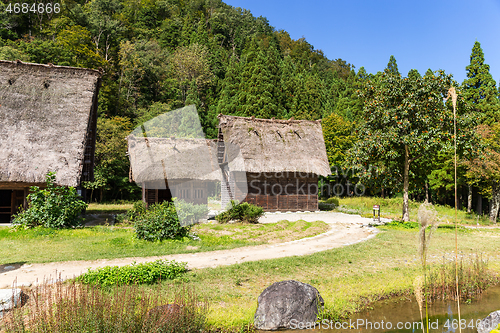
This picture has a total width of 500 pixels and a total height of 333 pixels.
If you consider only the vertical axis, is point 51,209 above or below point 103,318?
above

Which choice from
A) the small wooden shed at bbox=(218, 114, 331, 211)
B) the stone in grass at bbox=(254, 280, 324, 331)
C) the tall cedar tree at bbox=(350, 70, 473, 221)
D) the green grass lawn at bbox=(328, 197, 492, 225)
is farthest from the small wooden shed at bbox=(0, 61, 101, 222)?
the green grass lawn at bbox=(328, 197, 492, 225)

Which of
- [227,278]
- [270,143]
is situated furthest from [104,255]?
[270,143]

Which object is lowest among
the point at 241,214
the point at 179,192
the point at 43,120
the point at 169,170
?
the point at 241,214

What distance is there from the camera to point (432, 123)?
16016 mm

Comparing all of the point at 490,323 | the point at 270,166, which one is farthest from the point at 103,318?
the point at 270,166

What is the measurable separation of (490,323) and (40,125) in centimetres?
1887

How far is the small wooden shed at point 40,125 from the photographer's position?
15047 mm

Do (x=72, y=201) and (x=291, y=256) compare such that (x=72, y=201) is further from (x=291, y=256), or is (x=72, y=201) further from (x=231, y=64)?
(x=231, y=64)

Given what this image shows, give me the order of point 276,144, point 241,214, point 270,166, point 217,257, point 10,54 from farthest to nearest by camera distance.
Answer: point 10,54, point 276,144, point 270,166, point 241,214, point 217,257

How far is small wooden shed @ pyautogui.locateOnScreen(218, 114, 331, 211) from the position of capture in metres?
23.8

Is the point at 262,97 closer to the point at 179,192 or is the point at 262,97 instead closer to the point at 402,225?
the point at 179,192

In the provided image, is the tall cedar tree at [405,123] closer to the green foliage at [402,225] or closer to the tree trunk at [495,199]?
the green foliage at [402,225]

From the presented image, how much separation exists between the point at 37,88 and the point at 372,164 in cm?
1881

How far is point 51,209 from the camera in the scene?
13.8m
